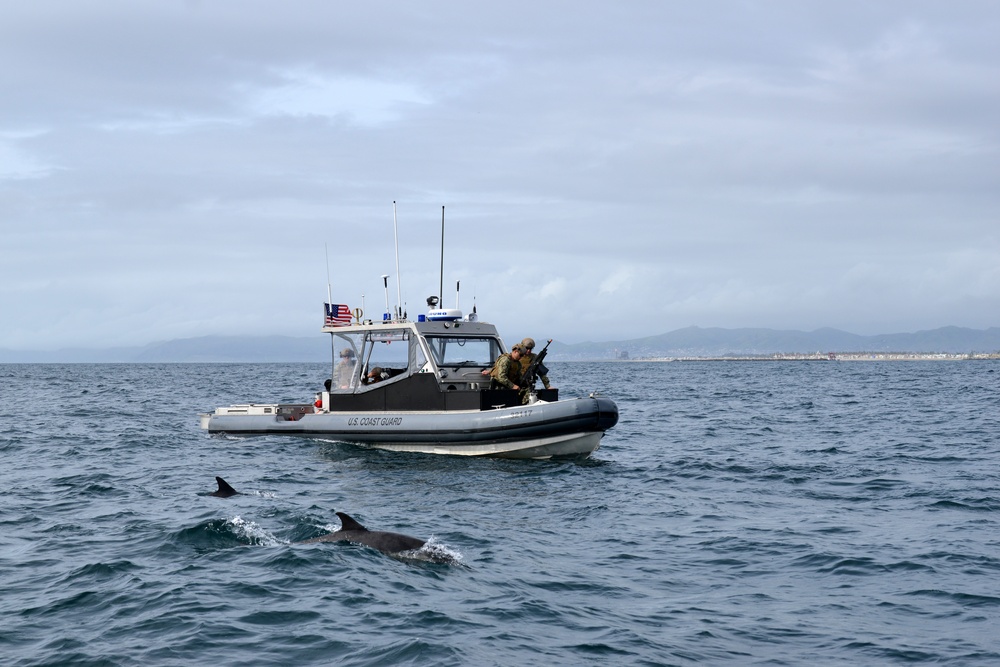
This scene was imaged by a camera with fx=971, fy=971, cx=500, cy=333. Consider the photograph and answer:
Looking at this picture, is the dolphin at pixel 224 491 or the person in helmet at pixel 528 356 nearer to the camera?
the dolphin at pixel 224 491

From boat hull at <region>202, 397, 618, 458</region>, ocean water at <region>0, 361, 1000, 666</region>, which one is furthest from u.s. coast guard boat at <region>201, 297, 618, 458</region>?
ocean water at <region>0, 361, 1000, 666</region>

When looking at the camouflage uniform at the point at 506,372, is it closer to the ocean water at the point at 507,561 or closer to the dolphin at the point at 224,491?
the ocean water at the point at 507,561

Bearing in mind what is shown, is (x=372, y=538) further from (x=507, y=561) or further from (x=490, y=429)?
(x=490, y=429)

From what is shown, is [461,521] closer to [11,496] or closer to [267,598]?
[267,598]

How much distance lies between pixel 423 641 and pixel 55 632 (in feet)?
10.4

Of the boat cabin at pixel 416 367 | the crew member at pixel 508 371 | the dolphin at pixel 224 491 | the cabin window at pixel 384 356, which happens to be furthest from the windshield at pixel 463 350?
the dolphin at pixel 224 491

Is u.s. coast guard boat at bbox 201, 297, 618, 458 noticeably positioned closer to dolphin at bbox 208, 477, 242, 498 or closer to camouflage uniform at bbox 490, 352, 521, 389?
camouflage uniform at bbox 490, 352, 521, 389

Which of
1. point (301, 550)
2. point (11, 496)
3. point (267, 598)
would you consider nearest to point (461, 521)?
point (301, 550)

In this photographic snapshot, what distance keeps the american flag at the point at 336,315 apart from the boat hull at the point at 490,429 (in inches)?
91.3

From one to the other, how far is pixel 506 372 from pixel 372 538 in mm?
8743

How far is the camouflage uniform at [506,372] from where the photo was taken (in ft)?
63.6

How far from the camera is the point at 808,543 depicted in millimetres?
11727

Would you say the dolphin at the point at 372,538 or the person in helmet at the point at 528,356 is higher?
the person in helmet at the point at 528,356

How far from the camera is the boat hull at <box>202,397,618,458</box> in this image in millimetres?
18469
